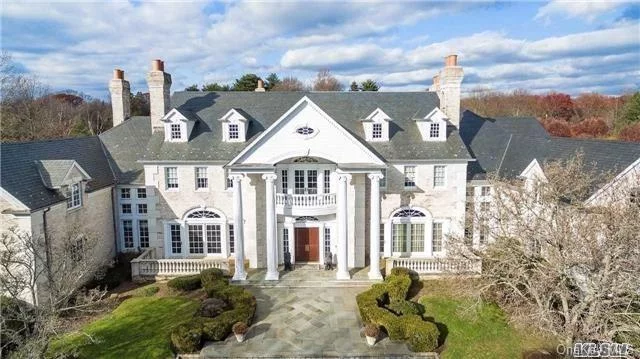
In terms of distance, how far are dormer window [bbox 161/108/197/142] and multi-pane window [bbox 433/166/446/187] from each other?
19102 mm

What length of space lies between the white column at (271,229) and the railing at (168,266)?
3256 mm

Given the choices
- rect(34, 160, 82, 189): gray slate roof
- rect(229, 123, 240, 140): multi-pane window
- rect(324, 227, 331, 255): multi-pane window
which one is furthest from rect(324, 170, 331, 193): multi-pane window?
rect(34, 160, 82, 189): gray slate roof

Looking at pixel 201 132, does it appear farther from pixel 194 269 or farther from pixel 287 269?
pixel 287 269

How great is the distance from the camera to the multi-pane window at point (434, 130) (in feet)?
94.9

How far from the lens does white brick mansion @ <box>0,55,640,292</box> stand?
1012 inches

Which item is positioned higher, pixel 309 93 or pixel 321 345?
pixel 309 93

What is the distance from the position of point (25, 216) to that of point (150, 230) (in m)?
9.45

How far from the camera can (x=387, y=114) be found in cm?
3078

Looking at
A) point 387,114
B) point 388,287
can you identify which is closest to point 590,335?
point 388,287

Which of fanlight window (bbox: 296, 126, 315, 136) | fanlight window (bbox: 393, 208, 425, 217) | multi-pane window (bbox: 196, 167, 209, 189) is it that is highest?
fanlight window (bbox: 296, 126, 315, 136)

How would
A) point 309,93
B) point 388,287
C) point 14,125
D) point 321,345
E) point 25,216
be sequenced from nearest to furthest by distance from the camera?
point 321,345 → point 25,216 → point 388,287 → point 309,93 → point 14,125

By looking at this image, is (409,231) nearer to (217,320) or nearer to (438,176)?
(438,176)

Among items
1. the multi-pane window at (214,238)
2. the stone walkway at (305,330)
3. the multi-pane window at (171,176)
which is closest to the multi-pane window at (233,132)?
the multi-pane window at (171,176)

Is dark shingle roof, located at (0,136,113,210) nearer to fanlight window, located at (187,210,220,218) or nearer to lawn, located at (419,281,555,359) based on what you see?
fanlight window, located at (187,210,220,218)
